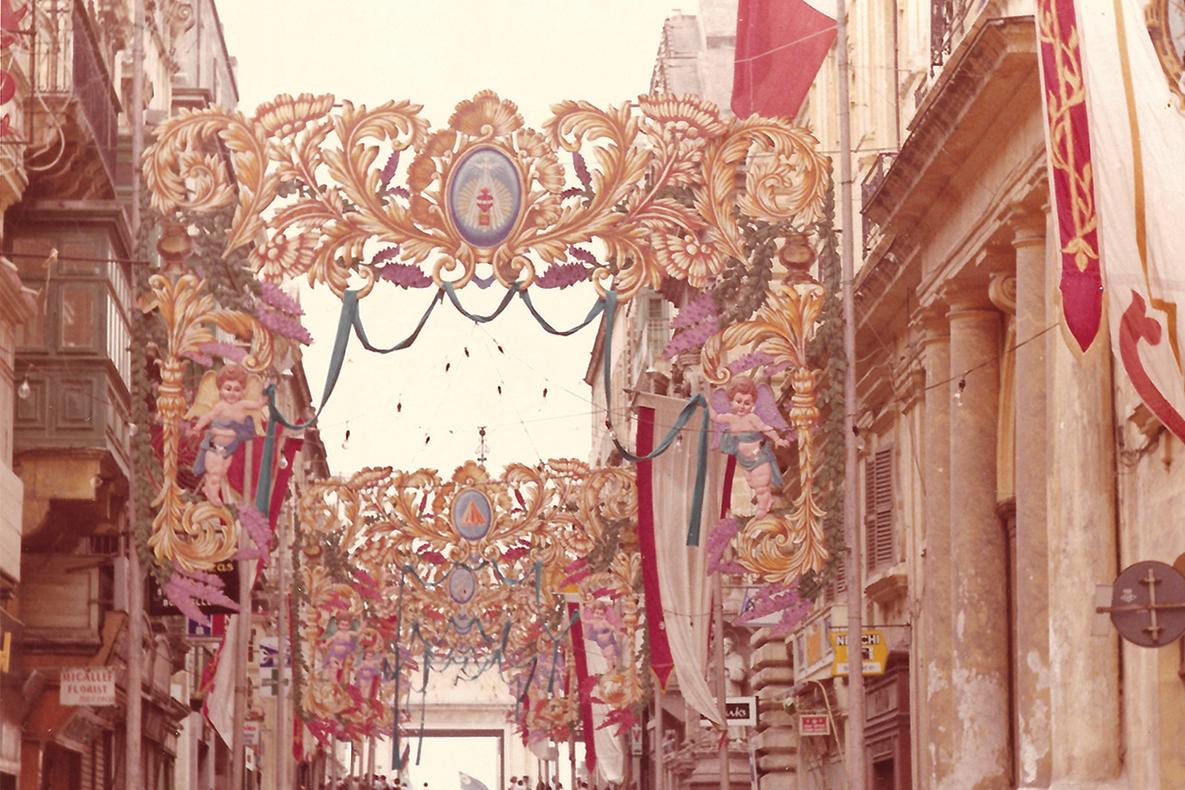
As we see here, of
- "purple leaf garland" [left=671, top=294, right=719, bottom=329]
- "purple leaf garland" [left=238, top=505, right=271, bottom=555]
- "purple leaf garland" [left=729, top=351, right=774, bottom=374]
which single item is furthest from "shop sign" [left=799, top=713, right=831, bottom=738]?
"purple leaf garland" [left=238, top=505, right=271, bottom=555]

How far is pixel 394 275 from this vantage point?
29.1 metres

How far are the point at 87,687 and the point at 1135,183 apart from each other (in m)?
18.5

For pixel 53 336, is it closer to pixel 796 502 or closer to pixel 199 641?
pixel 796 502

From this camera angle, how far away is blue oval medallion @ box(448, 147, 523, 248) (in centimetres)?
2903

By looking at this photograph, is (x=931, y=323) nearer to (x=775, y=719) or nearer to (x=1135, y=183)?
(x=1135, y=183)

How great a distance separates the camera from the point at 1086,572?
25.2 metres

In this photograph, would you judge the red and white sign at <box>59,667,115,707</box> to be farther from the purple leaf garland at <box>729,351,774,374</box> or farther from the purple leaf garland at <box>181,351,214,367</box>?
the purple leaf garland at <box>729,351,774,374</box>

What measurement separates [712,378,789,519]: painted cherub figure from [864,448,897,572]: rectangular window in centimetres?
948

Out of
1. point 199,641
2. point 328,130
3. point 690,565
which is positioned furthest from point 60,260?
point 199,641

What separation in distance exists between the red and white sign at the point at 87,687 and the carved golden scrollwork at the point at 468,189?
24.0 ft

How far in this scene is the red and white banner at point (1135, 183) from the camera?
755 inches

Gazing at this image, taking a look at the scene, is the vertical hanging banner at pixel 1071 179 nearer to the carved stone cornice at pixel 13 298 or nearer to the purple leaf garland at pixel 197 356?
the purple leaf garland at pixel 197 356

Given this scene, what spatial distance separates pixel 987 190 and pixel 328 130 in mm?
7354

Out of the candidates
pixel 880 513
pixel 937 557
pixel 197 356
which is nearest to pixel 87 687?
pixel 197 356
